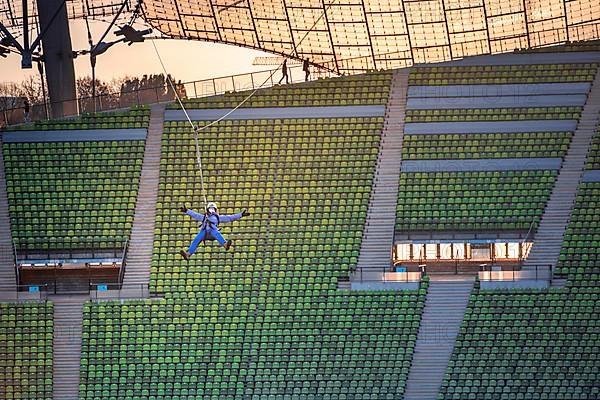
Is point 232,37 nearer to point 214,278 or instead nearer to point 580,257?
point 214,278

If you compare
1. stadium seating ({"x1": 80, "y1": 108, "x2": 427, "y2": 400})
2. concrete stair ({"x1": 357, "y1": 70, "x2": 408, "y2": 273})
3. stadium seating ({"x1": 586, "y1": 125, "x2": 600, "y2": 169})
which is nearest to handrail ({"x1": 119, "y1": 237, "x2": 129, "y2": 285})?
stadium seating ({"x1": 80, "y1": 108, "x2": 427, "y2": 400})

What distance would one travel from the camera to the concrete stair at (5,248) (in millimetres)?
44156

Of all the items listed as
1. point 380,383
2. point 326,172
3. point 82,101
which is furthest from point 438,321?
point 82,101

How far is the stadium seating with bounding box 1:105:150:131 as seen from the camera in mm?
45562

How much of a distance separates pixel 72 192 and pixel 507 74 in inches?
486

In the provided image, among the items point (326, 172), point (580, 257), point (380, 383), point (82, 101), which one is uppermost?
point (82, 101)

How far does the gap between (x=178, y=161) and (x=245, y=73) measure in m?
3.09

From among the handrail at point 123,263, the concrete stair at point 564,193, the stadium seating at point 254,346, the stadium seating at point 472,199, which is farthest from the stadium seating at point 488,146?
the handrail at point 123,263

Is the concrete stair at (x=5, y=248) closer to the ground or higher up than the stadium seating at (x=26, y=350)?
higher up

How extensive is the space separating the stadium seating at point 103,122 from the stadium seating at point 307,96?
880 mm

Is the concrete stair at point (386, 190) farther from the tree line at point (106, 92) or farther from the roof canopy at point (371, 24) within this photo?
the tree line at point (106, 92)

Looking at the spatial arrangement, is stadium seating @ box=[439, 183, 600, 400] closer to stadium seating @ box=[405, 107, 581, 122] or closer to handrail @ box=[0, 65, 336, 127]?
stadium seating @ box=[405, 107, 581, 122]

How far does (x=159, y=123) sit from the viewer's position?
4609 cm

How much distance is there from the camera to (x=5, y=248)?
146ft
